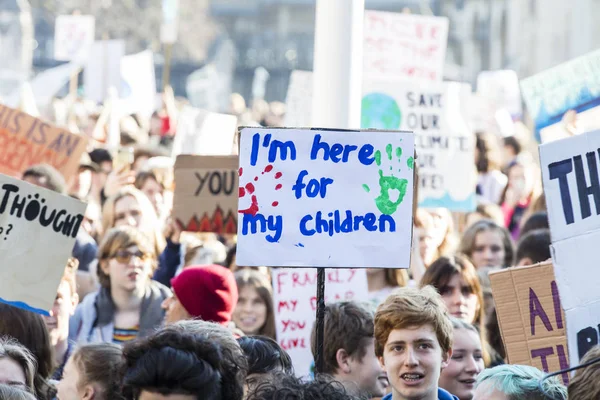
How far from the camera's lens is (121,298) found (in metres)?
7.01

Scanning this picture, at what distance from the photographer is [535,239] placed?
7.62m

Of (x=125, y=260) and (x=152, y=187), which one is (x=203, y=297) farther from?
(x=152, y=187)

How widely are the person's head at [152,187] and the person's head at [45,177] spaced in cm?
121

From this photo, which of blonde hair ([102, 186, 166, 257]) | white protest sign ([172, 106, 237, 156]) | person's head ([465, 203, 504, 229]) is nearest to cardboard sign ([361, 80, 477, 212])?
person's head ([465, 203, 504, 229])

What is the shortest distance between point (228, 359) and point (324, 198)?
4.38 ft

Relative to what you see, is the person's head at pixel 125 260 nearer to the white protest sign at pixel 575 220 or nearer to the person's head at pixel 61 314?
the person's head at pixel 61 314

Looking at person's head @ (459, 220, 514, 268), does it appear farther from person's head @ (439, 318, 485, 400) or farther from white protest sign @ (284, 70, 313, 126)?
white protest sign @ (284, 70, 313, 126)

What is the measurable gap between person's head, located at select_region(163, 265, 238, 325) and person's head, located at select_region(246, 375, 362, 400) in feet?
6.68

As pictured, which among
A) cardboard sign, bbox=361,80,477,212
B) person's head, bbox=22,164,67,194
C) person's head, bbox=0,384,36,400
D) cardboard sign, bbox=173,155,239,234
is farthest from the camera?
cardboard sign, bbox=361,80,477,212

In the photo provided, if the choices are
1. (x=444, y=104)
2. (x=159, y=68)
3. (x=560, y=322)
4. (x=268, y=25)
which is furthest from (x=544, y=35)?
(x=268, y=25)

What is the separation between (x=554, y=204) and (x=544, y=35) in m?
36.5

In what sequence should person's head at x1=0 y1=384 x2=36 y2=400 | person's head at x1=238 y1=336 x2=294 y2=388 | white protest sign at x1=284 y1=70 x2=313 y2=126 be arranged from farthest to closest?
white protest sign at x1=284 y1=70 x2=313 y2=126 → person's head at x1=238 y1=336 x2=294 y2=388 → person's head at x1=0 y1=384 x2=36 y2=400

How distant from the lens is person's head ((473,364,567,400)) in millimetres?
4523

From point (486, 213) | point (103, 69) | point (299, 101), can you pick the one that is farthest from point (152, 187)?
point (103, 69)
